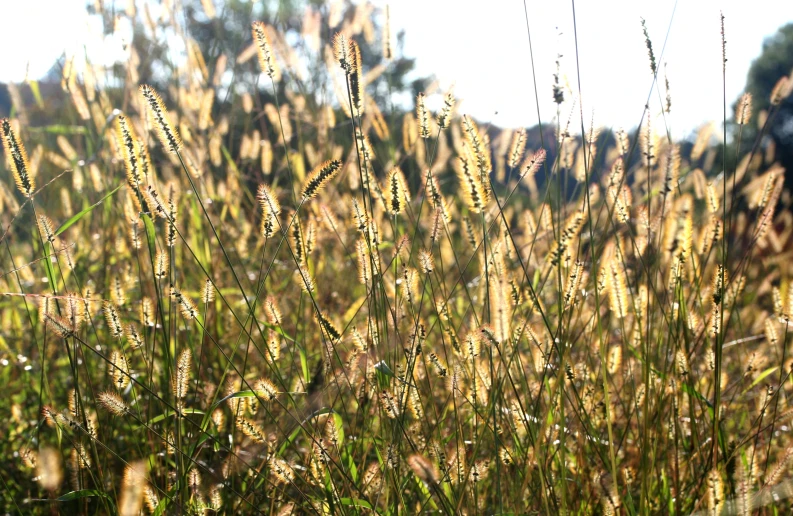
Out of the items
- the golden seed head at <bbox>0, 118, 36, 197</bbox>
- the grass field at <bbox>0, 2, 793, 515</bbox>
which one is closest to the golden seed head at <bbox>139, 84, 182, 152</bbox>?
the grass field at <bbox>0, 2, 793, 515</bbox>

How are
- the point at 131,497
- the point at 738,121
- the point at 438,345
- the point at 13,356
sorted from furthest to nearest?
the point at 438,345 → the point at 13,356 → the point at 738,121 → the point at 131,497

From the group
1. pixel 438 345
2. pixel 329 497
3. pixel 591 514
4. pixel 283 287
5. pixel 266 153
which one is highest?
pixel 266 153

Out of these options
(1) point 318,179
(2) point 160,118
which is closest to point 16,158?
(2) point 160,118

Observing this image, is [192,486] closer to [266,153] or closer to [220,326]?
[220,326]

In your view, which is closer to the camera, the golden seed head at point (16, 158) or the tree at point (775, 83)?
the golden seed head at point (16, 158)

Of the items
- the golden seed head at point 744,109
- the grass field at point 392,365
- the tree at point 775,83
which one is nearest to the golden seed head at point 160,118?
the grass field at point 392,365

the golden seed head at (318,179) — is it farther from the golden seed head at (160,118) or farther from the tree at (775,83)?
the tree at (775,83)

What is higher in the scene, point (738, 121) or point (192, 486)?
point (738, 121)

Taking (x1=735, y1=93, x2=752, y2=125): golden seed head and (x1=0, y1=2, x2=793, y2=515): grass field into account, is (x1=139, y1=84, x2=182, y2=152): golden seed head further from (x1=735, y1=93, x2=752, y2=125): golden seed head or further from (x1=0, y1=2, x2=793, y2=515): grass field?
(x1=735, y1=93, x2=752, y2=125): golden seed head

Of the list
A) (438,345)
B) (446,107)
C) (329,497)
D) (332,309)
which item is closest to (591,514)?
(329,497)

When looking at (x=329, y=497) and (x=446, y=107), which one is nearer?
(x=329, y=497)

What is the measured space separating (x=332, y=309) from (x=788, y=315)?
130cm

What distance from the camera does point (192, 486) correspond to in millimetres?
1171

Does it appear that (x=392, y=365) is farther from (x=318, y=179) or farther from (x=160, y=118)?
(x=160, y=118)
